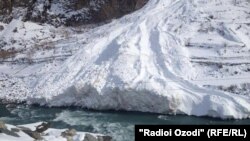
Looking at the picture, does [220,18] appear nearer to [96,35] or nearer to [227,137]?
[96,35]

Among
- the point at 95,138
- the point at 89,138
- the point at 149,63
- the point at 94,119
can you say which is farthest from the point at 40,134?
the point at 149,63

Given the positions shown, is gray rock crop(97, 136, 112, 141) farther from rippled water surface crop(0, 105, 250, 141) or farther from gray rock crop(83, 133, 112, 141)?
rippled water surface crop(0, 105, 250, 141)

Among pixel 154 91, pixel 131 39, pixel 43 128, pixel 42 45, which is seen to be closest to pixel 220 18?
pixel 131 39

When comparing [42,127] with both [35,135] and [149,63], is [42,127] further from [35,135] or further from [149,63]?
[149,63]

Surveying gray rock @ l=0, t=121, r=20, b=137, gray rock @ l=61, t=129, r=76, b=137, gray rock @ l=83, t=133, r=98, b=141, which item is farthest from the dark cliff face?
gray rock @ l=0, t=121, r=20, b=137

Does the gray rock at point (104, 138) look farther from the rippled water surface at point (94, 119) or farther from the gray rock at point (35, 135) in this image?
the gray rock at point (35, 135)

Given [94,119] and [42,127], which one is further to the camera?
[94,119]

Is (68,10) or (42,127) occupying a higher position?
(68,10)
